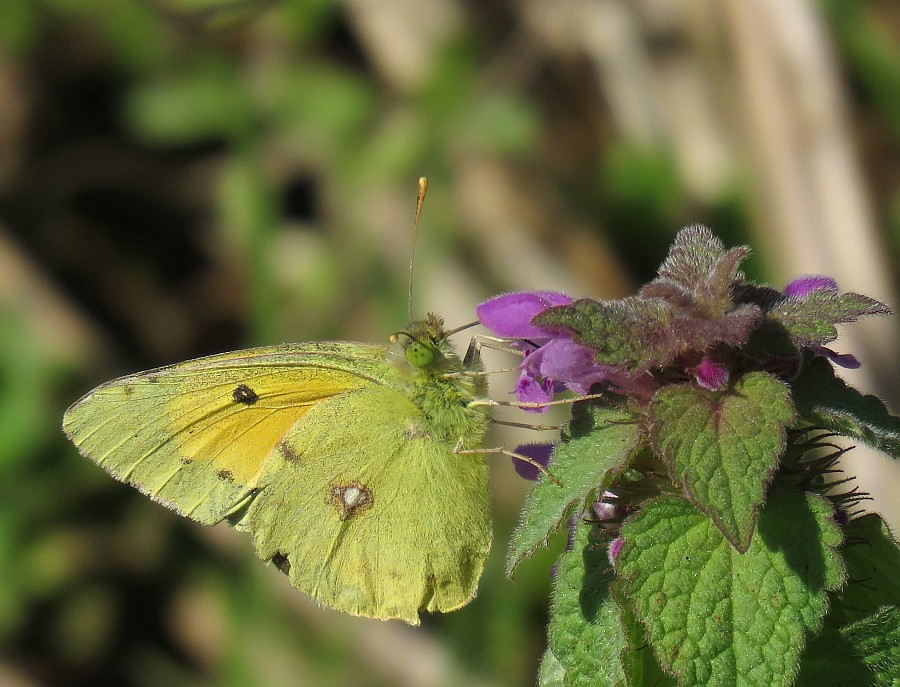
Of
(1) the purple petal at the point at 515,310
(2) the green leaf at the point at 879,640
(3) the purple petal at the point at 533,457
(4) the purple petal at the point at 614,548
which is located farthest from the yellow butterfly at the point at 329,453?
(2) the green leaf at the point at 879,640

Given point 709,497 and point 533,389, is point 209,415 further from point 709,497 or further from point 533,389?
point 709,497

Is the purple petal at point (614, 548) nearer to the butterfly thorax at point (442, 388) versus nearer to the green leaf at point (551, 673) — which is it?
the green leaf at point (551, 673)

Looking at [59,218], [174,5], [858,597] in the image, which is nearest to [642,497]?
[858,597]

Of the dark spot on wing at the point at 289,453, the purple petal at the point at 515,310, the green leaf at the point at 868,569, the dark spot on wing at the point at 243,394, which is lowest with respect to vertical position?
the green leaf at the point at 868,569

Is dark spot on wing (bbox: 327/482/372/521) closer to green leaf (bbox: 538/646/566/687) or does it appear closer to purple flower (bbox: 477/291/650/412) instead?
purple flower (bbox: 477/291/650/412)

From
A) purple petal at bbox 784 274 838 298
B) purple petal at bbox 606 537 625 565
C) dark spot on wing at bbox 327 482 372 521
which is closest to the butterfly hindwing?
dark spot on wing at bbox 327 482 372 521

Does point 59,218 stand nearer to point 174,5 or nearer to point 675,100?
point 174,5
